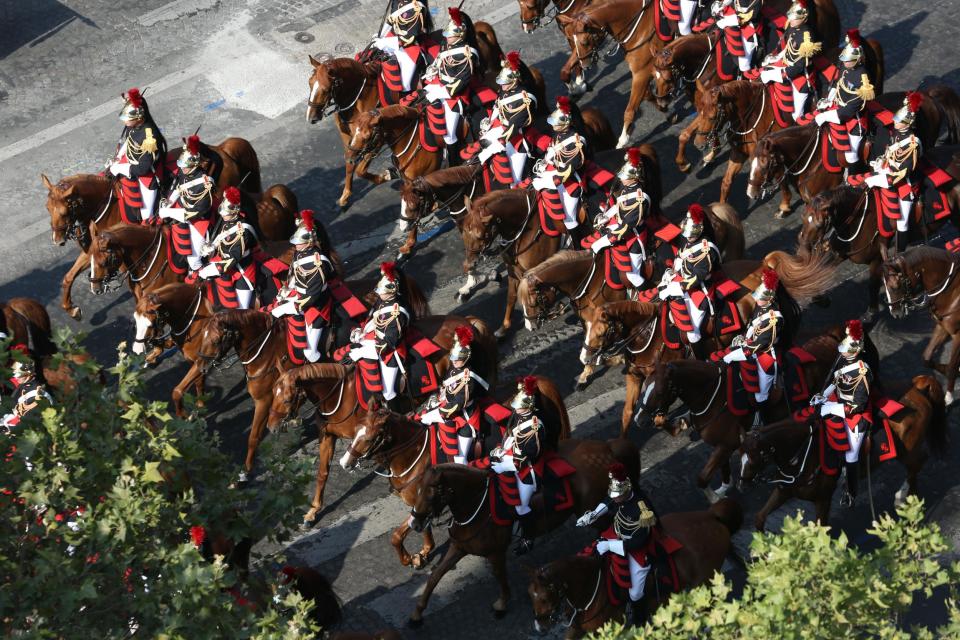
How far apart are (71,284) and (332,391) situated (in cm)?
633

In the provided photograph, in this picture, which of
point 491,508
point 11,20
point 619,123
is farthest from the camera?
A: point 11,20

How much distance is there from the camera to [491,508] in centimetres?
1847

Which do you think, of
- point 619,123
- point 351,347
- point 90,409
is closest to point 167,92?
point 619,123

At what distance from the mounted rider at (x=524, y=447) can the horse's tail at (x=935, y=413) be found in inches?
202

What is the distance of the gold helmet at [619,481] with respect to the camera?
16.9m

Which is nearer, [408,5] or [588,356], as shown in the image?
[588,356]

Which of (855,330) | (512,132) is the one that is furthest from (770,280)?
(512,132)

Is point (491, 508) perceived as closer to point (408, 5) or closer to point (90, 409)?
point (90, 409)

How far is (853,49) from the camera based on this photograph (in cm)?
2348

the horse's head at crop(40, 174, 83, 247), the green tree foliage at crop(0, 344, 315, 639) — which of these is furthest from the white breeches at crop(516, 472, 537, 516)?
the horse's head at crop(40, 174, 83, 247)

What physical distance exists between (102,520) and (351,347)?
23.1 ft

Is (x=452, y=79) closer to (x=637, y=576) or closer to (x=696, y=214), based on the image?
(x=696, y=214)

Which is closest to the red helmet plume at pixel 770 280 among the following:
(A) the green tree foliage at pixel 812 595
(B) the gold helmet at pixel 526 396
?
(B) the gold helmet at pixel 526 396

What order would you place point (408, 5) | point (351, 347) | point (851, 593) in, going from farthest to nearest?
point (408, 5) → point (351, 347) → point (851, 593)
